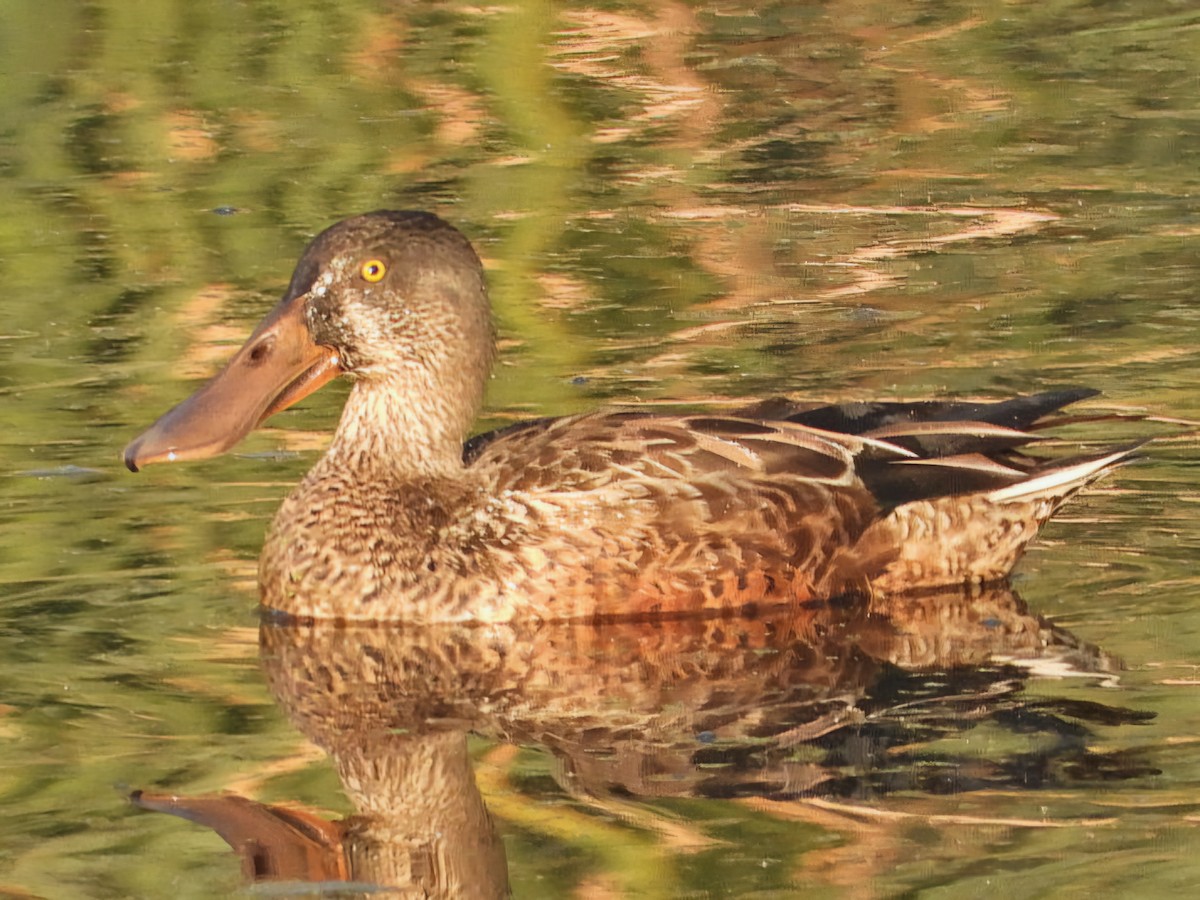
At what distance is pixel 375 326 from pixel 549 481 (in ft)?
3.02

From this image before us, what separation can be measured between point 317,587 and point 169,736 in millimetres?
1496

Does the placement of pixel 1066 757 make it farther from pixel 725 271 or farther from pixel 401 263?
pixel 725 271

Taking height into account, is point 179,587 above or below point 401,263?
below

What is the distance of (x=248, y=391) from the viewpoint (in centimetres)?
948

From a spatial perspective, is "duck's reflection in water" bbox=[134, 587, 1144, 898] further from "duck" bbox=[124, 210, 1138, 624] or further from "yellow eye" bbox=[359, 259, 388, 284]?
"yellow eye" bbox=[359, 259, 388, 284]

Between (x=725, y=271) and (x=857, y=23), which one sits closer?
(x=725, y=271)

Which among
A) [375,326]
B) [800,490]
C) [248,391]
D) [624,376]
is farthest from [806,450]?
[624,376]

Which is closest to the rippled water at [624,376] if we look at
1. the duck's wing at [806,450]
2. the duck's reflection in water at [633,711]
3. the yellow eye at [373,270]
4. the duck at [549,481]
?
the duck's reflection in water at [633,711]

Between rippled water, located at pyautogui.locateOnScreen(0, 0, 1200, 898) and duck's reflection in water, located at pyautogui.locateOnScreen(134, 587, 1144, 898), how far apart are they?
2cm

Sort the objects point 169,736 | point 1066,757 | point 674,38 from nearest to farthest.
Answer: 1. point 1066,757
2. point 169,736
3. point 674,38

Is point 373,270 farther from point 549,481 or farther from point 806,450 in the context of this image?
point 806,450

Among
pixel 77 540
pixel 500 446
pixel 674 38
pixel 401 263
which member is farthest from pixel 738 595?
pixel 674 38

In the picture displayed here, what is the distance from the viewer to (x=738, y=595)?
30.2 ft

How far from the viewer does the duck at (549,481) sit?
9.14 m
